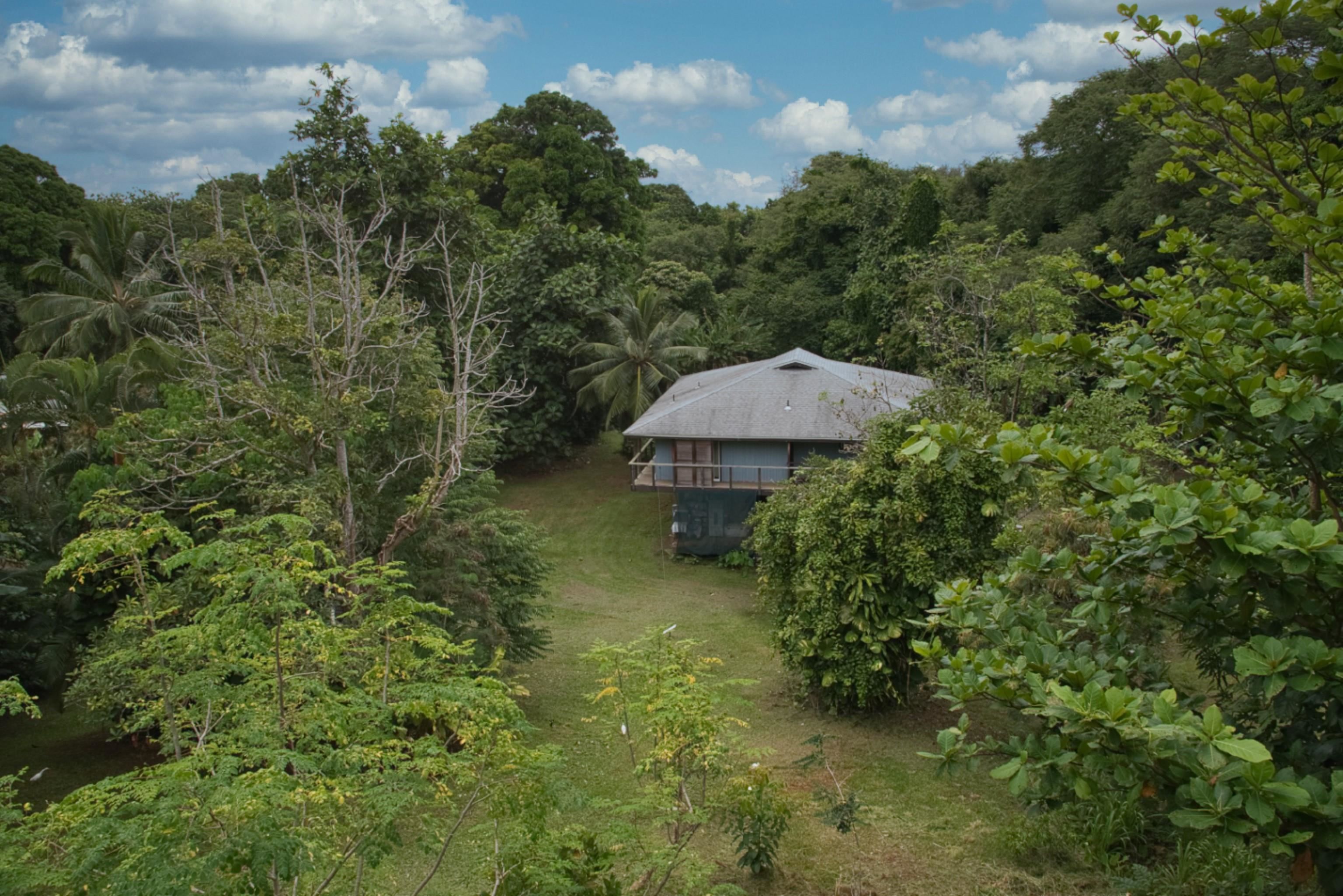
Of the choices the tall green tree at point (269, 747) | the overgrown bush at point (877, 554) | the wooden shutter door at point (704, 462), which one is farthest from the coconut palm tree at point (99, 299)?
the tall green tree at point (269, 747)

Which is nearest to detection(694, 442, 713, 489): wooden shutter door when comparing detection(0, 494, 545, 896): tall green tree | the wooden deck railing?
the wooden deck railing

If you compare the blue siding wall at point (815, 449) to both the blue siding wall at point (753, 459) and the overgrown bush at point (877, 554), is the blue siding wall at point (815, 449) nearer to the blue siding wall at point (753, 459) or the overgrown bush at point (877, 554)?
the blue siding wall at point (753, 459)

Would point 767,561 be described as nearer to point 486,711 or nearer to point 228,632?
point 486,711

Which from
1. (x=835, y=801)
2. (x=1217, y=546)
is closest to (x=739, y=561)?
(x=835, y=801)

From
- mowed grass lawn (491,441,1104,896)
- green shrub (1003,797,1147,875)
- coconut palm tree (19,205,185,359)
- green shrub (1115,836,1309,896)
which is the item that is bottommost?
mowed grass lawn (491,441,1104,896)

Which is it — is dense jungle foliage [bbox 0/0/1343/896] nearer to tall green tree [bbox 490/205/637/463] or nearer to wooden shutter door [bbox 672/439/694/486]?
tall green tree [bbox 490/205/637/463]
